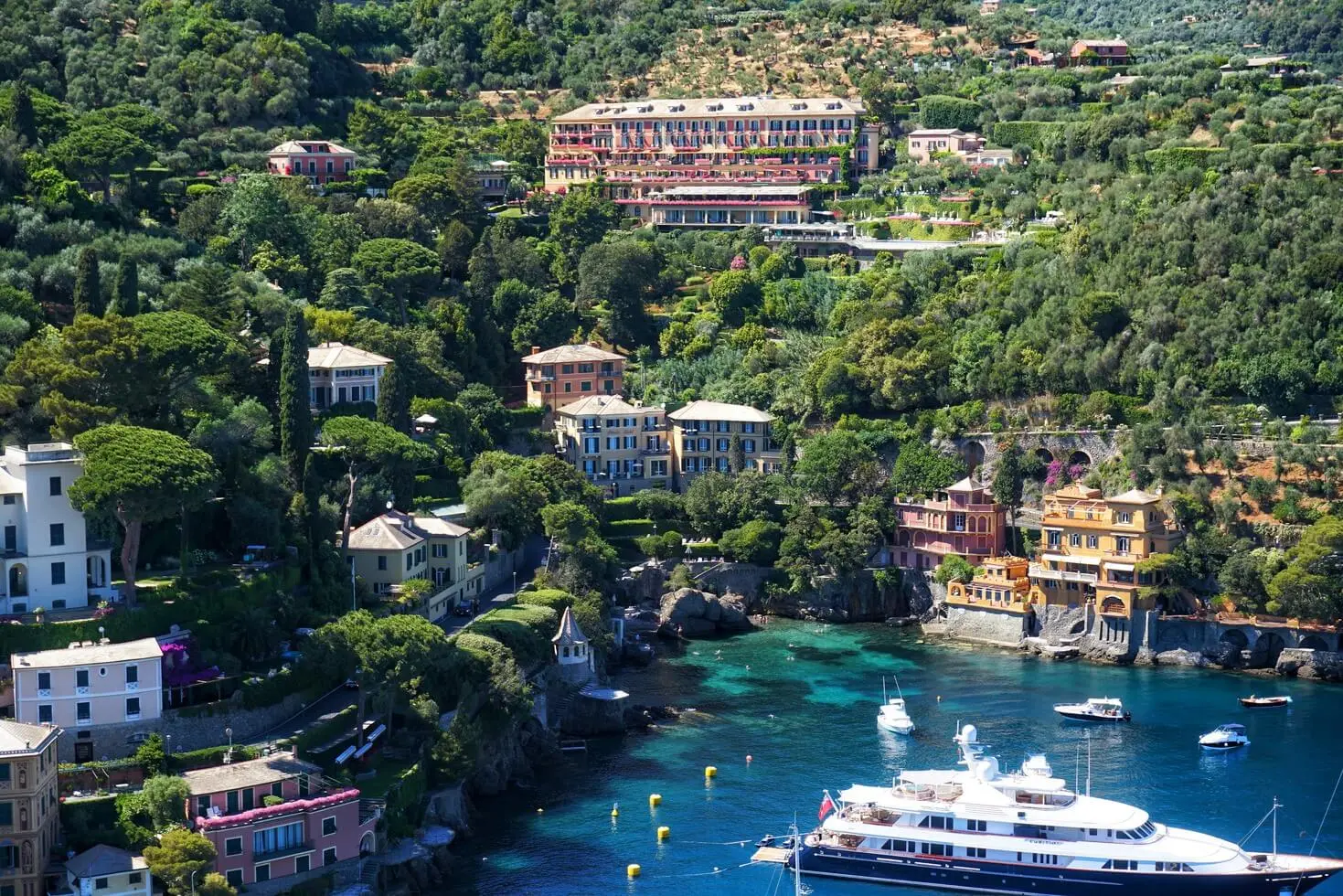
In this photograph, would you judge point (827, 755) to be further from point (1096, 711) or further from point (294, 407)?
point (294, 407)

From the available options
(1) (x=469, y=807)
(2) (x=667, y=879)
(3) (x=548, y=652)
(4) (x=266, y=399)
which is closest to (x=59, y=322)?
(4) (x=266, y=399)

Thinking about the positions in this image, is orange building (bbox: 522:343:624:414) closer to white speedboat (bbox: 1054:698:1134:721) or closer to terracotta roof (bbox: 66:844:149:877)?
white speedboat (bbox: 1054:698:1134:721)

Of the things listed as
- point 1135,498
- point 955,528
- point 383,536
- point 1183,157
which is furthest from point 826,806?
point 1183,157

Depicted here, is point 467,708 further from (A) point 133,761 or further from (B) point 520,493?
(B) point 520,493

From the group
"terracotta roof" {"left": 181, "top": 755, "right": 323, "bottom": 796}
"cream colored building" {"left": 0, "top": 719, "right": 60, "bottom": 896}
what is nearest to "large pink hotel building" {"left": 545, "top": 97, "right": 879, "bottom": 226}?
"terracotta roof" {"left": 181, "top": 755, "right": 323, "bottom": 796}

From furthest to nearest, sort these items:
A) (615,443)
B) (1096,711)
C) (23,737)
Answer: (615,443)
(1096,711)
(23,737)

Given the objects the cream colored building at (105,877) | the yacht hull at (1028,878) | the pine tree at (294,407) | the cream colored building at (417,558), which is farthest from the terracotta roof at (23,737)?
the pine tree at (294,407)
